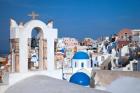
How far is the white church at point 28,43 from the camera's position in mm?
11492

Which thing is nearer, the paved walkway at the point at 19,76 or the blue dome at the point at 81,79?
the paved walkway at the point at 19,76

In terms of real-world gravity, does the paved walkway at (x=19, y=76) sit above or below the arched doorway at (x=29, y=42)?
below

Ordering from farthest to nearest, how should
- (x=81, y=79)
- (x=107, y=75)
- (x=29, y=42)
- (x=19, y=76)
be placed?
(x=107, y=75), (x=81, y=79), (x=29, y=42), (x=19, y=76)

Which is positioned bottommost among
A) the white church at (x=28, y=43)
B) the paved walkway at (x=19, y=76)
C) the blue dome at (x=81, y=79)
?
the blue dome at (x=81, y=79)

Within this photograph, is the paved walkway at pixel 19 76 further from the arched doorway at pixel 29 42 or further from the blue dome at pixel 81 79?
the blue dome at pixel 81 79

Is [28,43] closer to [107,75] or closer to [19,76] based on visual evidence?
[19,76]

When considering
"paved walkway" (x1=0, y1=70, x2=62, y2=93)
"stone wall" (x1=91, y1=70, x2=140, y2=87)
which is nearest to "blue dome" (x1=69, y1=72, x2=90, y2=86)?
"stone wall" (x1=91, y1=70, x2=140, y2=87)

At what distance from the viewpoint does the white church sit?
11492 mm

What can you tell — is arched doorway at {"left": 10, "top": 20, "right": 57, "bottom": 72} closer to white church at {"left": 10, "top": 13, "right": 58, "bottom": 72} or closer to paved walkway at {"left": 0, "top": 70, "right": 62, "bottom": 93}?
white church at {"left": 10, "top": 13, "right": 58, "bottom": 72}

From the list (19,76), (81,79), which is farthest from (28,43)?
(81,79)

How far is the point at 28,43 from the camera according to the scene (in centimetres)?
1204

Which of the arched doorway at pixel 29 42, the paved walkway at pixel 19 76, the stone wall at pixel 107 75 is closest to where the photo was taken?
the paved walkway at pixel 19 76

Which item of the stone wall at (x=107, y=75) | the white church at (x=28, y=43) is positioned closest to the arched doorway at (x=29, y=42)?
the white church at (x=28, y=43)

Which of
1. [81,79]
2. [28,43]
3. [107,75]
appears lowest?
[81,79]
